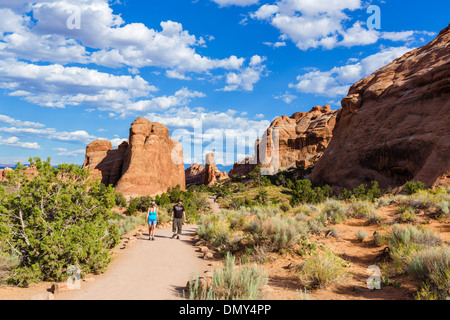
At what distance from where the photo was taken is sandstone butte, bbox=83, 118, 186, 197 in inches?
1900

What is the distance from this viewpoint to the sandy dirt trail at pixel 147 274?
5078mm

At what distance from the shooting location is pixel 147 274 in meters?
6.54

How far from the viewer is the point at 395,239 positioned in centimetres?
759

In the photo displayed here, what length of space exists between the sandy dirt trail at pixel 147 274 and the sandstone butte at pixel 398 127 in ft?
79.1

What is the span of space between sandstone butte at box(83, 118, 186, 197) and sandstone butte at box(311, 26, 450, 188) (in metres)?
29.3

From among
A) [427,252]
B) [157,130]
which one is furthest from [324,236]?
[157,130]

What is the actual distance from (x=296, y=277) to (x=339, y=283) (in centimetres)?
101

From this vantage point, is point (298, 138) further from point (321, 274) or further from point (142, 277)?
point (142, 277)

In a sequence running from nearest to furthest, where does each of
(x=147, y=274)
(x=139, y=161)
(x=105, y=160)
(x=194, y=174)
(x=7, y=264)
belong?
(x=7, y=264), (x=147, y=274), (x=139, y=161), (x=105, y=160), (x=194, y=174)

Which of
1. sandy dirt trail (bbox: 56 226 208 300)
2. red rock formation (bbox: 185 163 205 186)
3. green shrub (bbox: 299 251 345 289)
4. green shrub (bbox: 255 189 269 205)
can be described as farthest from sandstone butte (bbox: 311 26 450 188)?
red rock formation (bbox: 185 163 205 186)

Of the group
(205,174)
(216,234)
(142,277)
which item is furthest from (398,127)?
(205,174)

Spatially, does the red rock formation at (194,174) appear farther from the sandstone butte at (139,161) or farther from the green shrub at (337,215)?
the green shrub at (337,215)

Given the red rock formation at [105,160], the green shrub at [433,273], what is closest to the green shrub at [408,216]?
the green shrub at [433,273]

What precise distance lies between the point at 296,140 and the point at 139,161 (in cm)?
4679
